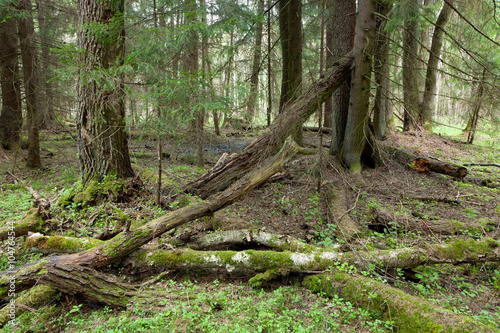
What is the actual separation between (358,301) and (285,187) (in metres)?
4.28

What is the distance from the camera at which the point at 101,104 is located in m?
5.60

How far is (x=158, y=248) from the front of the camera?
3982 mm

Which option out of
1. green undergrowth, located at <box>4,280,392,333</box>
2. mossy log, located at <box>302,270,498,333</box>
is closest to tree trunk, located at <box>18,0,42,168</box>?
green undergrowth, located at <box>4,280,392,333</box>

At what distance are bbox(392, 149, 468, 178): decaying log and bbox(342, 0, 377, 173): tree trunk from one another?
213cm

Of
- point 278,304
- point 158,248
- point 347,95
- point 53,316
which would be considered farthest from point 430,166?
point 53,316

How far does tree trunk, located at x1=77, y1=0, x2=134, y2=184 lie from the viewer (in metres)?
5.49

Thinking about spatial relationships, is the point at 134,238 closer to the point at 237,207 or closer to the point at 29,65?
the point at 237,207

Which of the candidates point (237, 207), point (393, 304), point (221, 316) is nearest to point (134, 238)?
point (221, 316)

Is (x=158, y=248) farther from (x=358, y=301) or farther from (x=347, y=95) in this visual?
(x=347, y=95)

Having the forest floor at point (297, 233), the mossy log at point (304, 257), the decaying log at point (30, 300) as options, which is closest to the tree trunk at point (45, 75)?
the forest floor at point (297, 233)

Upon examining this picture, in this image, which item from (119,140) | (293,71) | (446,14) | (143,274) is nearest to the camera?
(143,274)

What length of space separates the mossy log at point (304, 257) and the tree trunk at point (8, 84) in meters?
9.20

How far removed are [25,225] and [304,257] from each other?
446cm

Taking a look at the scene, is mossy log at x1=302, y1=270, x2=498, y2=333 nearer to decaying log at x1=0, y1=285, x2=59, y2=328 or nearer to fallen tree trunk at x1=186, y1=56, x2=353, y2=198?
decaying log at x1=0, y1=285, x2=59, y2=328
